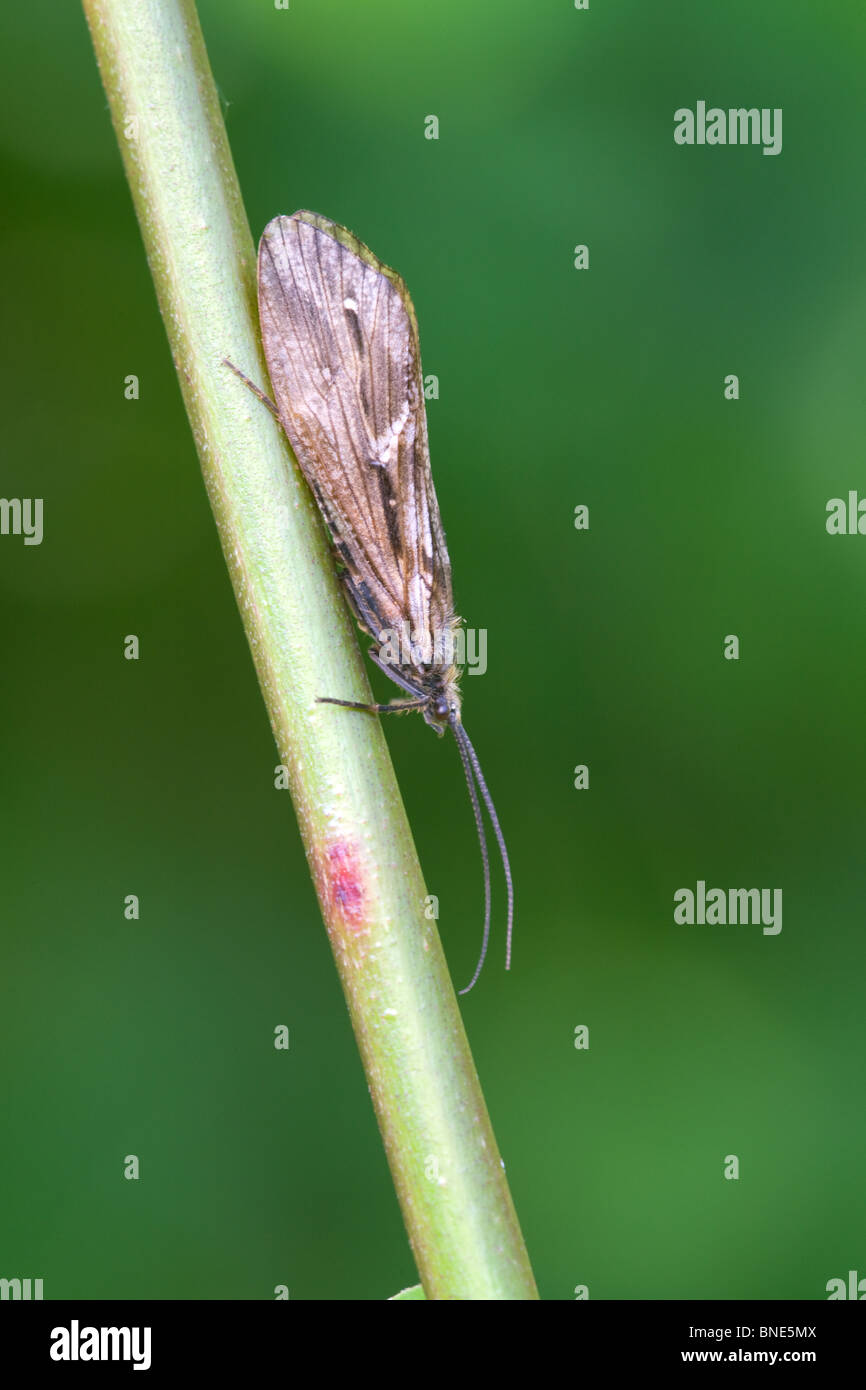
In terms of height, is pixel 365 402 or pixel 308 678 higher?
pixel 365 402

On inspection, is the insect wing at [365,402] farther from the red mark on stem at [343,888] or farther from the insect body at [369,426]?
the red mark on stem at [343,888]

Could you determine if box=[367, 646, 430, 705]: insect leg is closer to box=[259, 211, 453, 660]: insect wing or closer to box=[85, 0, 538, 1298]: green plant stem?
box=[259, 211, 453, 660]: insect wing

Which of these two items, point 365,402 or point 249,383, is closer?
point 249,383

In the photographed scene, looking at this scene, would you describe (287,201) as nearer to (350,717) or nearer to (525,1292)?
(350,717)

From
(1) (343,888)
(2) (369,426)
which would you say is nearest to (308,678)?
(1) (343,888)

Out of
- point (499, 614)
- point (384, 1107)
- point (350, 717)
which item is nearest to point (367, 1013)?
point (384, 1107)

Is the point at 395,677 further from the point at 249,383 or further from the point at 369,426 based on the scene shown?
the point at 249,383
